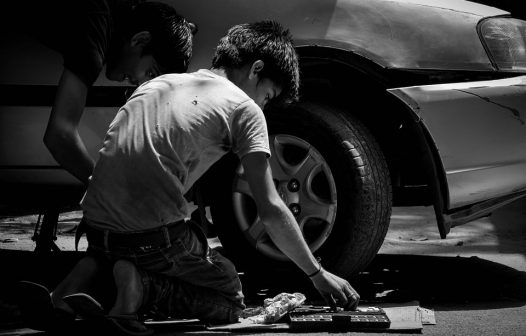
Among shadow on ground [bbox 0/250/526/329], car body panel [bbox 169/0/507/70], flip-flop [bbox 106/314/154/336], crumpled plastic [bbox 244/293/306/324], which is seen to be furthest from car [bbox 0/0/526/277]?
flip-flop [bbox 106/314/154/336]

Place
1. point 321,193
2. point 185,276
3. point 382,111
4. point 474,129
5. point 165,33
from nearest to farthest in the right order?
point 185,276
point 165,33
point 474,129
point 321,193
point 382,111

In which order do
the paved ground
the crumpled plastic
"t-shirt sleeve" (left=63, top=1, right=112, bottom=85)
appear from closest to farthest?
the crumpled plastic → "t-shirt sleeve" (left=63, top=1, right=112, bottom=85) → the paved ground

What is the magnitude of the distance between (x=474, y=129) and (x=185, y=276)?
1.43m

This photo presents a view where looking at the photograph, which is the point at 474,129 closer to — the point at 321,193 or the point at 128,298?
the point at 321,193

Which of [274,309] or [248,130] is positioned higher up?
[248,130]

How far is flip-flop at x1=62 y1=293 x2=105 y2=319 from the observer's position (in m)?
3.09

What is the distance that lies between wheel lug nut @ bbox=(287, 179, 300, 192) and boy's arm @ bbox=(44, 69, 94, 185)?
0.92 metres

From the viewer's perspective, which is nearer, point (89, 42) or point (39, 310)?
point (39, 310)

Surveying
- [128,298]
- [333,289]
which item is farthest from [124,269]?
[333,289]

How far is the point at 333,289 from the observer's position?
3.25 metres

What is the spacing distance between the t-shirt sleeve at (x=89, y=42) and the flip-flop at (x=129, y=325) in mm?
986

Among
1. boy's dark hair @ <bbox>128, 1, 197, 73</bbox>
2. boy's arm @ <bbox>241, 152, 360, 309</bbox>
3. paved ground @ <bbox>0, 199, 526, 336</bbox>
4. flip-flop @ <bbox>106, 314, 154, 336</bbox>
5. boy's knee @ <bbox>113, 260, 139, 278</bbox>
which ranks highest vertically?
boy's dark hair @ <bbox>128, 1, 197, 73</bbox>

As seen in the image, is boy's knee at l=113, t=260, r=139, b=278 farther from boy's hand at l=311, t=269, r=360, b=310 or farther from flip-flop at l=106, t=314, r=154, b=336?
boy's hand at l=311, t=269, r=360, b=310

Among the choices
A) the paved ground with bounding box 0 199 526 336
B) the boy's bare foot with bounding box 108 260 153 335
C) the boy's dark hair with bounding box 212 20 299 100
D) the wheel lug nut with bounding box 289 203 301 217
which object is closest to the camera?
the boy's bare foot with bounding box 108 260 153 335
